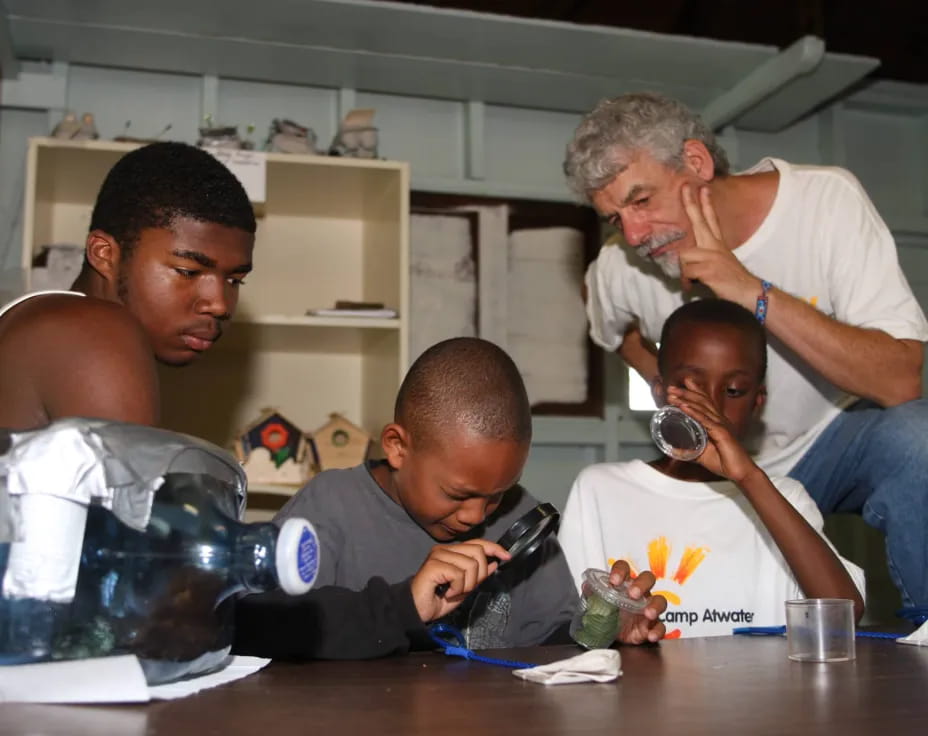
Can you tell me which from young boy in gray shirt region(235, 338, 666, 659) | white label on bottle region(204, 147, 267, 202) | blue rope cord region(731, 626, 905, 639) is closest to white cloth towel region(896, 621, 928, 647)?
blue rope cord region(731, 626, 905, 639)

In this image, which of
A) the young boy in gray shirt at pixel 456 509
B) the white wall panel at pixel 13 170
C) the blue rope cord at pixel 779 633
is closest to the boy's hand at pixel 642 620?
the young boy in gray shirt at pixel 456 509

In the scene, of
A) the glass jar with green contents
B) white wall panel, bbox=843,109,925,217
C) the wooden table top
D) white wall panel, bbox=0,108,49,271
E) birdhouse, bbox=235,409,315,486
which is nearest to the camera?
the wooden table top

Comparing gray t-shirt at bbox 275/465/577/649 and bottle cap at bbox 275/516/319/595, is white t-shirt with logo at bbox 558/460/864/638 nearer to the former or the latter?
gray t-shirt at bbox 275/465/577/649

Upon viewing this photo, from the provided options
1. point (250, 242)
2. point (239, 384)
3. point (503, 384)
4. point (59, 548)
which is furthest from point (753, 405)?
point (239, 384)

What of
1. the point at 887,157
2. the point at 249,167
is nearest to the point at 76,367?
the point at 249,167

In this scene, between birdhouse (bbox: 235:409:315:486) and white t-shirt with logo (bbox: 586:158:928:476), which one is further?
birdhouse (bbox: 235:409:315:486)

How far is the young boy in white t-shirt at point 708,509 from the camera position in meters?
1.98

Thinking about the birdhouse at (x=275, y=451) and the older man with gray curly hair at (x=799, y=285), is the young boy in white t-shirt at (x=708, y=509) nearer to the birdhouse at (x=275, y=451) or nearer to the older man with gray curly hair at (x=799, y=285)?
the older man with gray curly hair at (x=799, y=285)

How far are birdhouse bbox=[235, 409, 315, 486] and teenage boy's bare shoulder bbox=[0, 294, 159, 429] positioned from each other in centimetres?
199

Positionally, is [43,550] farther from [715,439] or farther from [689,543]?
[689,543]

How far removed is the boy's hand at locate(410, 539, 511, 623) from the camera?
134 cm

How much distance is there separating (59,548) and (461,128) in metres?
3.25

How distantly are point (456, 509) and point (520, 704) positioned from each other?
65 cm

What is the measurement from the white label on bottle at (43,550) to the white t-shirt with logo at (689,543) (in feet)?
4.34
